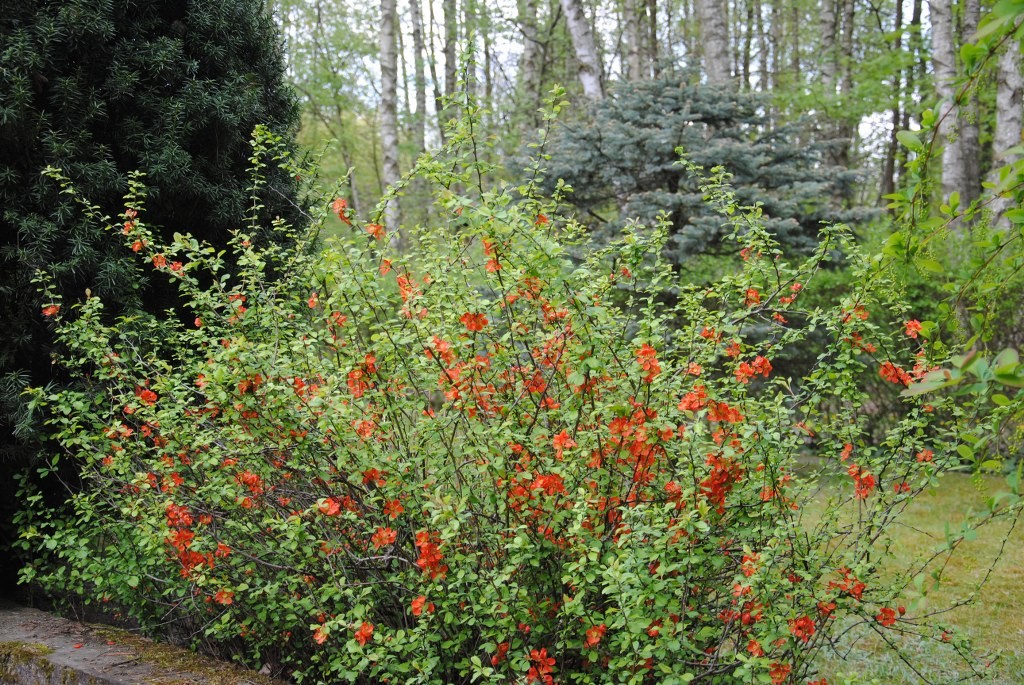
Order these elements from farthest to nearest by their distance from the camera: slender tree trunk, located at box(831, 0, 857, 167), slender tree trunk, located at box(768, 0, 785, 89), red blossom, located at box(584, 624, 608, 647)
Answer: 1. slender tree trunk, located at box(768, 0, 785, 89)
2. slender tree trunk, located at box(831, 0, 857, 167)
3. red blossom, located at box(584, 624, 608, 647)

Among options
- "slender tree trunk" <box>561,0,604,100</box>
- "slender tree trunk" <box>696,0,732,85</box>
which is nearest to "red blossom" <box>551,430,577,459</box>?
"slender tree trunk" <box>561,0,604,100</box>

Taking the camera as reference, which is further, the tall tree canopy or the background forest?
the tall tree canopy

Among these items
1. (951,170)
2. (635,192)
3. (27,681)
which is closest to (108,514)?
(27,681)

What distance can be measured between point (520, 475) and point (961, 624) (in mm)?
3156

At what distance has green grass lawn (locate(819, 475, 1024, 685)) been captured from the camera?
355 centimetres

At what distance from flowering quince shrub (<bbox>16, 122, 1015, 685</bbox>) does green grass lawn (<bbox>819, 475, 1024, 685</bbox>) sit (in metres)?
0.42

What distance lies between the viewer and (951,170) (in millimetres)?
10016

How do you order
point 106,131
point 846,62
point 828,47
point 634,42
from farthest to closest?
point 828,47 → point 846,62 → point 634,42 → point 106,131

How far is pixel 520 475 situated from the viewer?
2.53 m

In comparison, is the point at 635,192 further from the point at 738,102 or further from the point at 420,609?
the point at 420,609

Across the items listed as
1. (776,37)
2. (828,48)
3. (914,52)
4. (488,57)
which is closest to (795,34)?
(776,37)

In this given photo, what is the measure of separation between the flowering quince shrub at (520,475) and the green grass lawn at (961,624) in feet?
1.37

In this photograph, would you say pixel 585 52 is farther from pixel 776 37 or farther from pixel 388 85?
pixel 776 37

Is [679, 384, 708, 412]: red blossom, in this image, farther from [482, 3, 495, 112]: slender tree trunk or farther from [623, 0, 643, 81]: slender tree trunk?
[482, 3, 495, 112]: slender tree trunk
